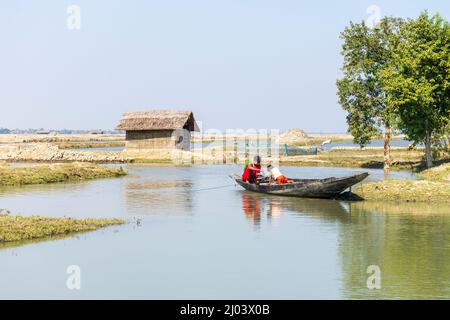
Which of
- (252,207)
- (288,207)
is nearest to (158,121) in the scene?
(252,207)

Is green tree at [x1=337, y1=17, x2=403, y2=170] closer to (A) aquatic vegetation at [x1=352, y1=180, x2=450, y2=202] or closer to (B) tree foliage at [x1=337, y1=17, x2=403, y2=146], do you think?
(B) tree foliage at [x1=337, y1=17, x2=403, y2=146]

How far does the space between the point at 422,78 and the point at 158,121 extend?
33812mm

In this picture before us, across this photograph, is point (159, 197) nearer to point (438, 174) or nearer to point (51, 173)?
point (51, 173)

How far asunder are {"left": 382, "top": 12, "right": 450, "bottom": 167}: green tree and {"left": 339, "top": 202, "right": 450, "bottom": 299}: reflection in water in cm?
1732

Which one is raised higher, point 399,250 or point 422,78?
point 422,78

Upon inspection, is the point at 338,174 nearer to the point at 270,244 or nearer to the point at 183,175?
the point at 183,175

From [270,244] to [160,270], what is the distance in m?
5.87

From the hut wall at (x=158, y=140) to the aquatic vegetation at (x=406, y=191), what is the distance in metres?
40.4

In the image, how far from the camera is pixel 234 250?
24.5 meters

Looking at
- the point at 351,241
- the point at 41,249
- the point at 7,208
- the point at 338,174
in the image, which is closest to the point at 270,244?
the point at 351,241

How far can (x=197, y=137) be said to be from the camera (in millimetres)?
183125

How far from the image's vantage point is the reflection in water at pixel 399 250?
18922mm

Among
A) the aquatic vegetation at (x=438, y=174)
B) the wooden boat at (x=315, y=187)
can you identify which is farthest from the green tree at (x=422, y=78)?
the wooden boat at (x=315, y=187)

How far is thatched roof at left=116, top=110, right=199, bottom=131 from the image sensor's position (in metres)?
76.6
